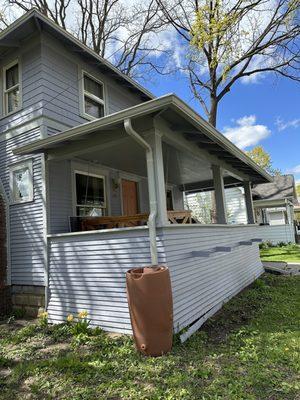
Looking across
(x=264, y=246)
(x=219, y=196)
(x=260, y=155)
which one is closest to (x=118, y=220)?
(x=219, y=196)

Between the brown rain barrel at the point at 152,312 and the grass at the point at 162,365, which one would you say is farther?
the brown rain barrel at the point at 152,312

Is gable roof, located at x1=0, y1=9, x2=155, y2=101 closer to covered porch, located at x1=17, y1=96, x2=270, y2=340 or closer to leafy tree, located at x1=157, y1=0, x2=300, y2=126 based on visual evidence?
covered porch, located at x1=17, y1=96, x2=270, y2=340

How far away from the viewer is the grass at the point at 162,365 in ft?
10.7

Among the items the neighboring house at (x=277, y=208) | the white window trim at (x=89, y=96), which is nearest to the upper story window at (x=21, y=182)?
the white window trim at (x=89, y=96)

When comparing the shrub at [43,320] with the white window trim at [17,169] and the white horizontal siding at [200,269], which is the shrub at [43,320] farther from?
the white horizontal siding at [200,269]

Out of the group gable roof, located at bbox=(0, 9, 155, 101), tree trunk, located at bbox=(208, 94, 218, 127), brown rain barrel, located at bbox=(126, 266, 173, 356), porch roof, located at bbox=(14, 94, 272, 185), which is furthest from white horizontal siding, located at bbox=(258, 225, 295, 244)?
brown rain barrel, located at bbox=(126, 266, 173, 356)

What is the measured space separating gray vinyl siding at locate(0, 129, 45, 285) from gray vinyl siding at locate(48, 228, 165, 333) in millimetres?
475

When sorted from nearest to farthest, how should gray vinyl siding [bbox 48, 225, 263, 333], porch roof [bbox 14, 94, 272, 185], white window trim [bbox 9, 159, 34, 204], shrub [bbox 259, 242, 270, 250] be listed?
porch roof [bbox 14, 94, 272, 185], gray vinyl siding [bbox 48, 225, 263, 333], white window trim [bbox 9, 159, 34, 204], shrub [bbox 259, 242, 270, 250]

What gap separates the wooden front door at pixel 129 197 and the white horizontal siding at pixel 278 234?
39.9 feet

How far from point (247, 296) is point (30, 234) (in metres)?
4.95

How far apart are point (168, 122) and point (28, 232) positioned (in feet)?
12.2

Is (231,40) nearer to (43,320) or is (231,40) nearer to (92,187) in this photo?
(92,187)

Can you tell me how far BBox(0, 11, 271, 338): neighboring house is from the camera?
16.6 feet

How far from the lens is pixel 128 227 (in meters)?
5.35
